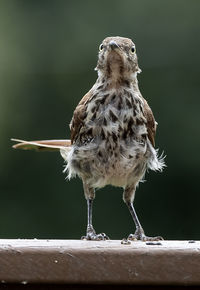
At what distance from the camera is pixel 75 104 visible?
13641 millimetres

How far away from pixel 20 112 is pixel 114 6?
2085 mm

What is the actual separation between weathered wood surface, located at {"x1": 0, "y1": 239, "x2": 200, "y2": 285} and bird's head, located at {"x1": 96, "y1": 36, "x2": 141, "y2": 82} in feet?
6.47

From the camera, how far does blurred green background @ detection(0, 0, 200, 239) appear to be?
1339 cm

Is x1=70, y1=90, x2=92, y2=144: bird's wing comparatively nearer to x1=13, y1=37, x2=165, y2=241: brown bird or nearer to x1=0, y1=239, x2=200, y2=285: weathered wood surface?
x1=13, y1=37, x2=165, y2=241: brown bird

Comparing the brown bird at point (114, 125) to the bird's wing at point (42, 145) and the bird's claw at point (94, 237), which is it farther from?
the bird's wing at point (42, 145)

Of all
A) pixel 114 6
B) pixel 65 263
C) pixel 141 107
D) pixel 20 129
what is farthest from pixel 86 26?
pixel 65 263

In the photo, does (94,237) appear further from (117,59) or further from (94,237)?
(117,59)

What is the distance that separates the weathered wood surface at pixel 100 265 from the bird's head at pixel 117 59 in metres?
1.97

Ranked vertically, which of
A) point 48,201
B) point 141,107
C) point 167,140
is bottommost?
point 48,201

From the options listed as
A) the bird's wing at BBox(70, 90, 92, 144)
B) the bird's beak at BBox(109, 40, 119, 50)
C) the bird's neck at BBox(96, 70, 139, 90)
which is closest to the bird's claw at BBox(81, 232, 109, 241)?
the bird's wing at BBox(70, 90, 92, 144)

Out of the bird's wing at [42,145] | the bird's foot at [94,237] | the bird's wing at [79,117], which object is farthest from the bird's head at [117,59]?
the bird's foot at [94,237]

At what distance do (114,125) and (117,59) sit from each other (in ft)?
0.97
